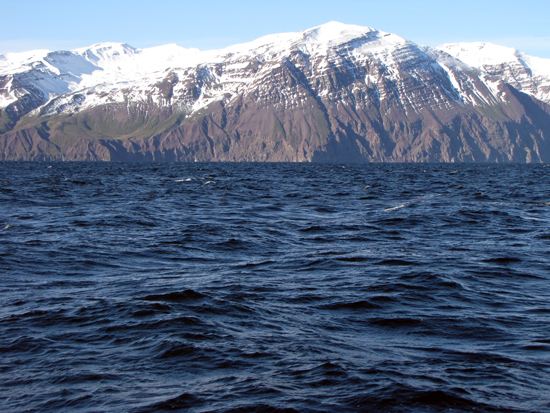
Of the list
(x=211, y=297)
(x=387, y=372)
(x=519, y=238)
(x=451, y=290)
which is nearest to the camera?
(x=387, y=372)

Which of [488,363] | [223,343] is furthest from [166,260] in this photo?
[488,363]

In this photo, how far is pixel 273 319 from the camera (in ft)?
39.5

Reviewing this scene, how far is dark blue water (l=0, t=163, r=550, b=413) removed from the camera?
8.24 metres

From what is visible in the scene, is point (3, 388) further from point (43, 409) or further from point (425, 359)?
point (425, 359)

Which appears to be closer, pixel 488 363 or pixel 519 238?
pixel 488 363

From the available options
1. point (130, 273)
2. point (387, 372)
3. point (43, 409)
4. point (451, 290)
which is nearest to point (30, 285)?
point (130, 273)

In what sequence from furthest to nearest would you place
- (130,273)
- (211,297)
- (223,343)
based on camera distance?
1. (130,273)
2. (211,297)
3. (223,343)

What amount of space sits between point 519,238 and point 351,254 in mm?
9005

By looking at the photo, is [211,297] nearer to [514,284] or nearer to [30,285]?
[30,285]

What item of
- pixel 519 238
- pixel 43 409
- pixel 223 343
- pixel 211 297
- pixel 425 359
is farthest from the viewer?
pixel 519 238

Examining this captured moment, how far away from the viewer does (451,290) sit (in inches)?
591

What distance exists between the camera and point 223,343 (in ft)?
34.3

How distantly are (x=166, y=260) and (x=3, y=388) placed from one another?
1113 centimetres

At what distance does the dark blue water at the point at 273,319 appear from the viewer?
8.24m
